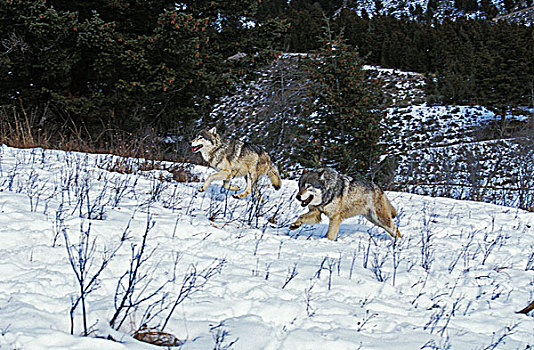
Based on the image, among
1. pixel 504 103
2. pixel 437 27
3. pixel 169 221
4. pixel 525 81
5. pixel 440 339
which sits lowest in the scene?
pixel 440 339

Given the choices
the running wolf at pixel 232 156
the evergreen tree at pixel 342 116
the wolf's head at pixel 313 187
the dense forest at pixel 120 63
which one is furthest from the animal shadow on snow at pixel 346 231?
the evergreen tree at pixel 342 116

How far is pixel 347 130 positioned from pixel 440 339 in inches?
579

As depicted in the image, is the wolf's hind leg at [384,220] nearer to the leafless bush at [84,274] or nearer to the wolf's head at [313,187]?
the wolf's head at [313,187]

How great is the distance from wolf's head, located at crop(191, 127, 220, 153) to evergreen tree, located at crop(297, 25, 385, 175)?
9.20 m

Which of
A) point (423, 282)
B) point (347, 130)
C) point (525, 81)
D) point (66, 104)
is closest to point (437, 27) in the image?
point (525, 81)

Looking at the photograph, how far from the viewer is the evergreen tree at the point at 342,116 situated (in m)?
16.4

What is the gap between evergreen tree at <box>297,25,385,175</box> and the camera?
1639 centimetres

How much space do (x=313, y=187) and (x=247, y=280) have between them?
249cm

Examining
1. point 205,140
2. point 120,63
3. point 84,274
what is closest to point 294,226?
point 205,140

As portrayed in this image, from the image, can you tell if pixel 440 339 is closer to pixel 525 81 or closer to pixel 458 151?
pixel 458 151

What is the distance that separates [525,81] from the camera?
32844 millimetres

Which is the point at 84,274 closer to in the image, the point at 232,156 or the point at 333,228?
the point at 333,228

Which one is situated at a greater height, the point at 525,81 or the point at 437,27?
the point at 437,27

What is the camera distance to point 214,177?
7102mm
